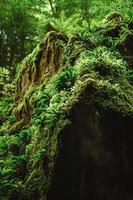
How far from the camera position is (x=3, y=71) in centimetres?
1766

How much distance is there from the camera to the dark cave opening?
19.2ft

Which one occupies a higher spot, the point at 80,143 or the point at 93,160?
the point at 80,143

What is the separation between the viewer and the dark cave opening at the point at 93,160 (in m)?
5.85

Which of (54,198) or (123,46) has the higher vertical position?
(123,46)

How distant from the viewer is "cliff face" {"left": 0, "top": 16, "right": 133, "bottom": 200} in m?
5.91

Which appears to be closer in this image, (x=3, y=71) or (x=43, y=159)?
(x=43, y=159)

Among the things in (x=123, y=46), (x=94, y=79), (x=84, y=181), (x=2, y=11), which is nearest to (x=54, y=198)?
(x=84, y=181)

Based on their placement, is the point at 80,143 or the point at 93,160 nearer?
the point at 93,160

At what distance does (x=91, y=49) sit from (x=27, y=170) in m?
4.02

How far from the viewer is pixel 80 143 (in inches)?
237

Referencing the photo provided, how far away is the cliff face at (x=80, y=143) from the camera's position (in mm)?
5906

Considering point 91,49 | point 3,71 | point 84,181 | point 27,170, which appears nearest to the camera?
point 84,181

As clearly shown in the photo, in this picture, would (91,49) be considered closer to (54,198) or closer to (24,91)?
(24,91)

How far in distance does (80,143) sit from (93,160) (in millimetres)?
370
